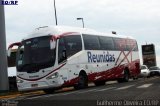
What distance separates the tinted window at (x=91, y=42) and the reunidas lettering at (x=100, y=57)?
395 millimetres

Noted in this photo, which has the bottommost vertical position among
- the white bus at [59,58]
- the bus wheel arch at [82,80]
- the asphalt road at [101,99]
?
the asphalt road at [101,99]

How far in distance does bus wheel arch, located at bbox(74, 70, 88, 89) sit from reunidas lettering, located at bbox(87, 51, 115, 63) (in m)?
1.19

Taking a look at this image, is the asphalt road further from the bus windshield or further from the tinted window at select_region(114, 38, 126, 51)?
the tinted window at select_region(114, 38, 126, 51)

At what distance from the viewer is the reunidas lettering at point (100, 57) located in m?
30.7

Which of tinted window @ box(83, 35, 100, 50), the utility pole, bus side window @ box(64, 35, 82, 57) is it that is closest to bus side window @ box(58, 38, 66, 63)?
bus side window @ box(64, 35, 82, 57)

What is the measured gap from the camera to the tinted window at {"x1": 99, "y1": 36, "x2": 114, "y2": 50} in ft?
109

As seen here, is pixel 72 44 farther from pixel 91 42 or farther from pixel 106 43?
pixel 106 43

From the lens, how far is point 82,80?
29266mm

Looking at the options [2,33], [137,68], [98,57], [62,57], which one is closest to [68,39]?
[62,57]

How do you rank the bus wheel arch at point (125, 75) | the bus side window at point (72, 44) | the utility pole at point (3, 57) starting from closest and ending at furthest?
the bus side window at point (72, 44)
the utility pole at point (3, 57)
the bus wheel arch at point (125, 75)

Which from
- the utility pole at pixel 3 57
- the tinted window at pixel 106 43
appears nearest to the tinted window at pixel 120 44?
the tinted window at pixel 106 43

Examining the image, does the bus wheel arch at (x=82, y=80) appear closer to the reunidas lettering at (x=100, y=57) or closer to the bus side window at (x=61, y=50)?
the reunidas lettering at (x=100, y=57)

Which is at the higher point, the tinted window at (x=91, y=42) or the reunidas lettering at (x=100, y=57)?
the tinted window at (x=91, y=42)

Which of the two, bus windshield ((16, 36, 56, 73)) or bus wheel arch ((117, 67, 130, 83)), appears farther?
bus wheel arch ((117, 67, 130, 83))
